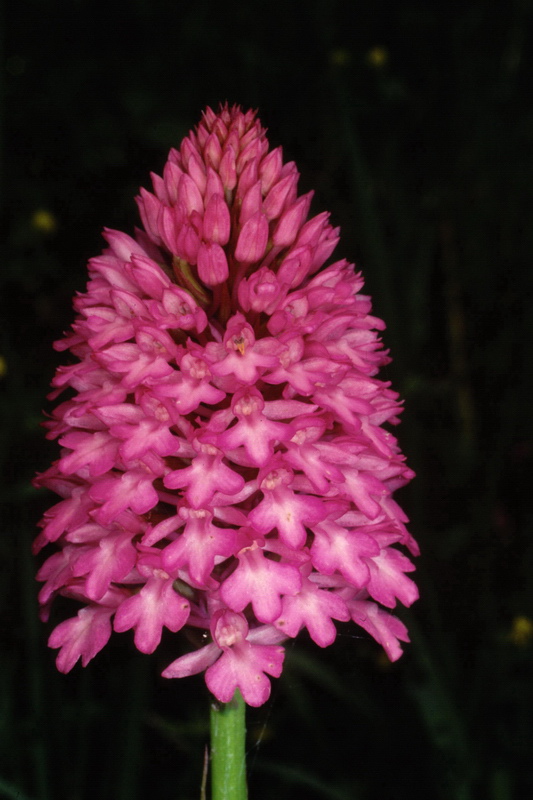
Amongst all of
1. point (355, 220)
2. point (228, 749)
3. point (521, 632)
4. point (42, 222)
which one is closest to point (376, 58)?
point (355, 220)

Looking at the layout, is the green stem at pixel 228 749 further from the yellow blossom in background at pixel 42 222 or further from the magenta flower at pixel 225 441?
Answer: the yellow blossom in background at pixel 42 222

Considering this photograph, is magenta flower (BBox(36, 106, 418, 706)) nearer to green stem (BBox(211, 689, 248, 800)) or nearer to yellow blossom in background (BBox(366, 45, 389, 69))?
green stem (BBox(211, 689, 248, 800))

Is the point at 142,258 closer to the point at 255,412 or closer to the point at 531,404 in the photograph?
the point at 255,412

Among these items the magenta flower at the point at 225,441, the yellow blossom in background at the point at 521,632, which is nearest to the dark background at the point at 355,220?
the yellow blossom in background at the point at 521,632

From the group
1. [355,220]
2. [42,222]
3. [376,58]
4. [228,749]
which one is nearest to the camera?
[228,749]

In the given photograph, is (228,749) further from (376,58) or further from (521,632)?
(376,58)

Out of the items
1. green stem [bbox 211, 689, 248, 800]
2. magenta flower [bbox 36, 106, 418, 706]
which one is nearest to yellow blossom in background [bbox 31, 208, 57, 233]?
magenta flower [bbox 36, 106, 418, 706]
